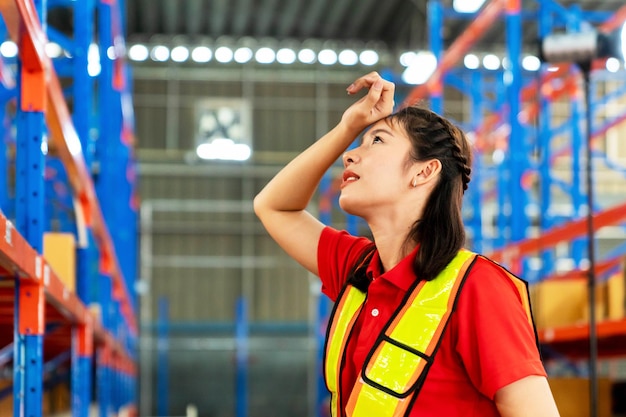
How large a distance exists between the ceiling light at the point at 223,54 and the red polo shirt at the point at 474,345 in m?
22.9

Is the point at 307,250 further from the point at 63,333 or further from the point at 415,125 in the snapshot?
the point at 63,333

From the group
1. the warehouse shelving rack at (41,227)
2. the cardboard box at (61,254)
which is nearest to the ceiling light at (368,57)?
the warehouse shelving rack at (41,227)

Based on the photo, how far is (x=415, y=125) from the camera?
2.35 m

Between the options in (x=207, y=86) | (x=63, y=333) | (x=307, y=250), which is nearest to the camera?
(x=307, y=250)

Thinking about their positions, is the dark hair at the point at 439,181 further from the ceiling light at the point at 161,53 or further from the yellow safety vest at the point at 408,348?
the ceiling light at the point at 161,53

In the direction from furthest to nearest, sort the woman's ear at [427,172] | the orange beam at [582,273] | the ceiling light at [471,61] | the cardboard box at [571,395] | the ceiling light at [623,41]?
the ceiling light at [471,61] → the orange beam at [582,273] → the cardboard box at [571,395] → the ceiling light at [623,41] → the woman's ear at [427,172]

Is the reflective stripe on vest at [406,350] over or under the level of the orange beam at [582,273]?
over

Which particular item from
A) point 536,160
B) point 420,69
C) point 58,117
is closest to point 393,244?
point 58,117

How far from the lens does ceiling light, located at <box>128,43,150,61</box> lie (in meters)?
24.3

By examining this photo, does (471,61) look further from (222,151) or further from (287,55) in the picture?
(222,151)

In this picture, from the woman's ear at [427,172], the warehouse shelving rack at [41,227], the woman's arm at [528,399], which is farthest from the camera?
the warehouse shelving rack at [41,227]

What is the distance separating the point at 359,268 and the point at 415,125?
38 centimetres

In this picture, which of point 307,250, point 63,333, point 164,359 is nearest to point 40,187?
point 307,250

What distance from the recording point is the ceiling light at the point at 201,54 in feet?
80.6
